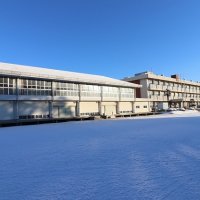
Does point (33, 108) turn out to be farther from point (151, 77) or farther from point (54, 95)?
point (151, 77)

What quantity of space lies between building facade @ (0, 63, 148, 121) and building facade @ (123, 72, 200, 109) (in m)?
11.2

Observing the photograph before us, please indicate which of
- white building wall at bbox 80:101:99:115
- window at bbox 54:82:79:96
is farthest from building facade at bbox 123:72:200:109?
window at bbox 54:82:79:96

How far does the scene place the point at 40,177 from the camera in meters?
5.29

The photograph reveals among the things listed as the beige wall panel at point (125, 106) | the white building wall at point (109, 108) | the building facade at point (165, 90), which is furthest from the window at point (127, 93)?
the building facade at point (165, 90)

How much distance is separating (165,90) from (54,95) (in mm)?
36337

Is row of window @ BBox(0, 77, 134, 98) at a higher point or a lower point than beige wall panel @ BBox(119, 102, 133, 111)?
higher

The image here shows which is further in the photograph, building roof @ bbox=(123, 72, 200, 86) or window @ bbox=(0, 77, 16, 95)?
building roof @ bbox=(123, 72, 200, 86)

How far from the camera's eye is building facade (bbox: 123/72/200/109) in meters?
54.3

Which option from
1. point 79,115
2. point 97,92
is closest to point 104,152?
point 79,115

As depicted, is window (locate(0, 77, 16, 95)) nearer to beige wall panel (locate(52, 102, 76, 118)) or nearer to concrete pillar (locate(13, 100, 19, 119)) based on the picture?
concrete pillar (locate(13, 100, 19, 119))

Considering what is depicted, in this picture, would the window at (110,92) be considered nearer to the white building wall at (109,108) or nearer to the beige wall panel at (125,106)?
the white building wall at (109,108)

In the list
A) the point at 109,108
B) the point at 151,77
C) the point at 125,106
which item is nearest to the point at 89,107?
the point at 109,108

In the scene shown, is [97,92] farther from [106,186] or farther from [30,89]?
[106,186]

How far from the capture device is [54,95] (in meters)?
31.7
